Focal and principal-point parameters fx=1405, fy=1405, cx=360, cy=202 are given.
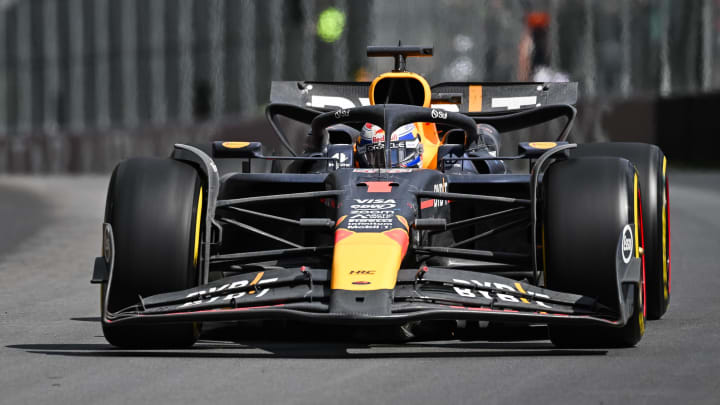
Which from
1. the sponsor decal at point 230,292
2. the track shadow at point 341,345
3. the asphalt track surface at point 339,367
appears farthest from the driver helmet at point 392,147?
the sponsor decal at point 230,292

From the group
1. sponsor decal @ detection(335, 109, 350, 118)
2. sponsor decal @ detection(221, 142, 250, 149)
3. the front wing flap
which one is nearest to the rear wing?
sponsor decal @ detection(221, 142, 250, 149)

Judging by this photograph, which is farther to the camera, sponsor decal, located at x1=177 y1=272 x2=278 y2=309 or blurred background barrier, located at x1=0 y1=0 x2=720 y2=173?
blurred background barrier, located at x1=0 y1=0 x2=720 y2=173

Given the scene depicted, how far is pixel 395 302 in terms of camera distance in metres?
6.95

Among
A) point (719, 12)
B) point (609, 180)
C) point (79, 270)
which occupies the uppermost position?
point (719, 12)

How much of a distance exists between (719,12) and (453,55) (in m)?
7.35

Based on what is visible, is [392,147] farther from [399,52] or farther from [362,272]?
[362,272]

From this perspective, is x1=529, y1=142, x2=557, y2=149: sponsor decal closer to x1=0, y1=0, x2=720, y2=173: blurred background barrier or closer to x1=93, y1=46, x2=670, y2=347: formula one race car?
x1=93, y1=46, x2=670, y2=347: formula one race car

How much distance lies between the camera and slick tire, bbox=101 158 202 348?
7.36 meters

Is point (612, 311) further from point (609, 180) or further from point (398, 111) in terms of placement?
point (398, 111)

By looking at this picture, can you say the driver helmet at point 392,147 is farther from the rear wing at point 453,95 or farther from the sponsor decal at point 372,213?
the rear wing at point 453,95

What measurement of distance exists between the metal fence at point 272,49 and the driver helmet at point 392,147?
17.7 metres

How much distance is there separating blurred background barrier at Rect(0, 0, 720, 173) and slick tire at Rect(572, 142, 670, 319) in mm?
16106

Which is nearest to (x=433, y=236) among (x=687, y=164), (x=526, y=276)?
(x=526, y=276)

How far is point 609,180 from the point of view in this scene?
292 inches
